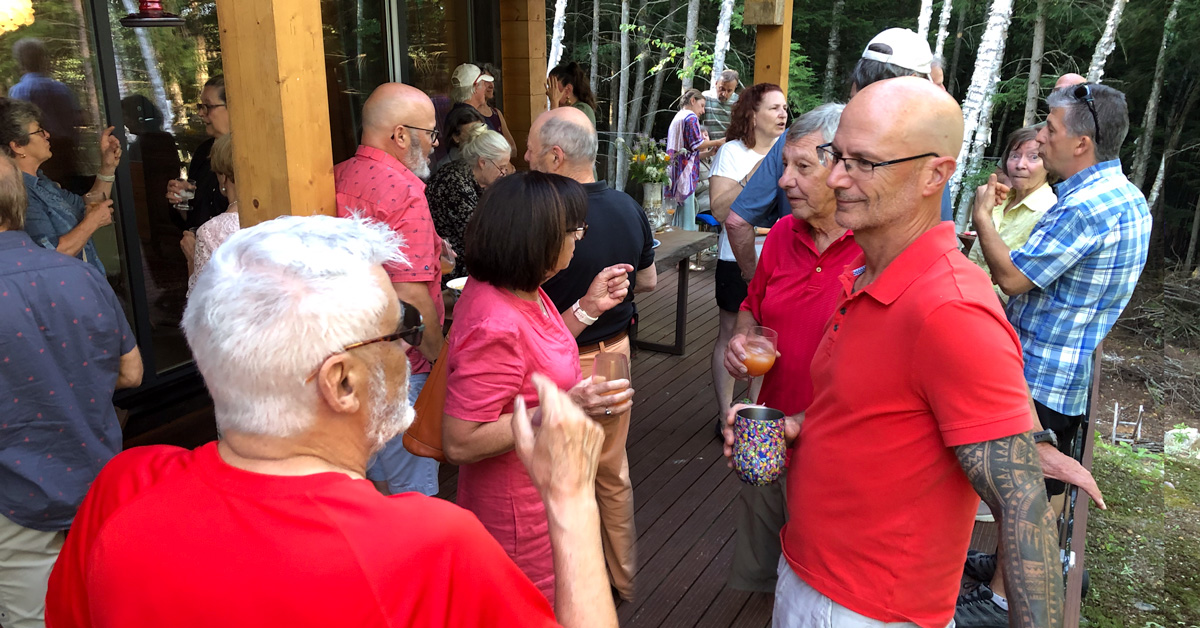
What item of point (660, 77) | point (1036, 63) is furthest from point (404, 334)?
point (660, 77)

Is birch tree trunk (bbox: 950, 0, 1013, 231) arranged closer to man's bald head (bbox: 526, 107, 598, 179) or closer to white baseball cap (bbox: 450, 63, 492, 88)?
white baseball cap (bbox: 450, 63, 492, 88)

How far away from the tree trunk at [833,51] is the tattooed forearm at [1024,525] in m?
20.2

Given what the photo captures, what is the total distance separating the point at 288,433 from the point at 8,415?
1.58 meters

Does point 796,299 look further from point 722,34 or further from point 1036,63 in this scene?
point 1036,63

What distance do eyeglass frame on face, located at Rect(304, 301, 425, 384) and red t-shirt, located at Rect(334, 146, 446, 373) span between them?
4.76 feet

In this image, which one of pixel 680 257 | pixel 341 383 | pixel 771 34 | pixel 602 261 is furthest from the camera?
pixel 771 34

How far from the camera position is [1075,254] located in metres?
2.72

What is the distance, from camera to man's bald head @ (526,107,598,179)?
295cm

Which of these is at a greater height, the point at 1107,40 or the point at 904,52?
the point at 1107,40

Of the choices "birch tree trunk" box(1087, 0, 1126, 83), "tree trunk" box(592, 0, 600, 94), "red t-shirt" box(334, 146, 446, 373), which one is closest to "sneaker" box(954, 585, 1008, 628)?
"red t-shirt" box(334, 146, 446, 373)

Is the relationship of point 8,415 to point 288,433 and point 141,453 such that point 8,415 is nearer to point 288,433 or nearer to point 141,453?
point 141,453

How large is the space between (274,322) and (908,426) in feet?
3.59

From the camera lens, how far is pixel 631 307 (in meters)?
3.12

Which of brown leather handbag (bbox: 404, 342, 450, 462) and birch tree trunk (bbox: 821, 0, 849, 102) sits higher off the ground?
birch tree trunk (bbox: 821, 0, 849, 102)
